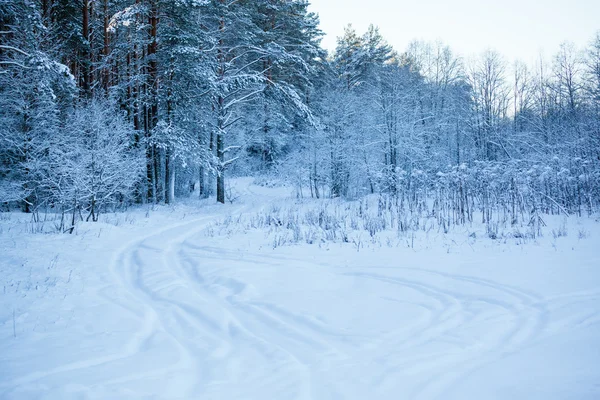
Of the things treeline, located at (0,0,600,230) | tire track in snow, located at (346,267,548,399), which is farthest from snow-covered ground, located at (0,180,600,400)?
treeline, located at (0,0,600,230)

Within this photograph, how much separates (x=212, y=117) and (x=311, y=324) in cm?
1822

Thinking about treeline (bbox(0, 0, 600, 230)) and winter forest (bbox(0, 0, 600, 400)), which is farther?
treeline (bbox(0, 0, 600, 230))

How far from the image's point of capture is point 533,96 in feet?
116

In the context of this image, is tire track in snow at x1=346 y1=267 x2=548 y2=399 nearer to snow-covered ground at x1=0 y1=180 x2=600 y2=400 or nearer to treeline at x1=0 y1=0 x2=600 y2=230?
snow-covered ground at x1=0 y1=180 x2=600 y2=400

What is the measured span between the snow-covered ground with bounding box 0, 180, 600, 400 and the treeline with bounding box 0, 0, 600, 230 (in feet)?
16.2

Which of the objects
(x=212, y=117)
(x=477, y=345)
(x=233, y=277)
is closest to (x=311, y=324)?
(x=477, y=345)

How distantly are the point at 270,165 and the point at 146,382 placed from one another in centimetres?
3251

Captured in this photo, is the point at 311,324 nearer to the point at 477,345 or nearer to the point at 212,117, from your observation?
the point at 477,345

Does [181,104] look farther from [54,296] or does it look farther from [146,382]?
[146,382]

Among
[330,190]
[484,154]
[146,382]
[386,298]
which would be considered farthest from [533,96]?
[146,382]

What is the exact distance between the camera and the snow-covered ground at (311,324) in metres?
2.41

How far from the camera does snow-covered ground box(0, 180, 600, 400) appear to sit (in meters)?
2.41

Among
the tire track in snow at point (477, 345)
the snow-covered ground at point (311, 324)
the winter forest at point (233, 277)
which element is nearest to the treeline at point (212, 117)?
the winter forest at point (233, 277)

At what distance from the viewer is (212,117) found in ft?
64.3
